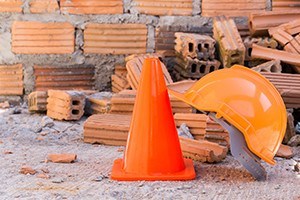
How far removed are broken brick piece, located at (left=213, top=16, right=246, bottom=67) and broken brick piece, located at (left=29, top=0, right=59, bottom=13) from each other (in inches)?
63.2

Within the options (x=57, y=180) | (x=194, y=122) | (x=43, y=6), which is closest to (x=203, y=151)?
(x=194, y=122)

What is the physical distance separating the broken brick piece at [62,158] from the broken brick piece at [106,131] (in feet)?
1.95

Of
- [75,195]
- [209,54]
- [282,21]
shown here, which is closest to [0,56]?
[209,54]

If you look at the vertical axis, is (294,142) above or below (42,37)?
below

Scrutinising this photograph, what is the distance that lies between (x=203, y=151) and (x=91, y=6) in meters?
2.59

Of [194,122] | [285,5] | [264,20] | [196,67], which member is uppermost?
[285,5]

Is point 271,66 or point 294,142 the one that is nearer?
point 294,142

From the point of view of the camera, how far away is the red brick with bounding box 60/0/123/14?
570 cm

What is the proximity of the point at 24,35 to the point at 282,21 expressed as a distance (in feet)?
8.36

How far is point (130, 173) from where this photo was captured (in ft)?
10.7

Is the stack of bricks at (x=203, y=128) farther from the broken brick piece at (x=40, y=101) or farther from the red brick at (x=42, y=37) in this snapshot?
the red brick at (x=42, y=37)

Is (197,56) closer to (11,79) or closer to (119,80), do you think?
(119,80)

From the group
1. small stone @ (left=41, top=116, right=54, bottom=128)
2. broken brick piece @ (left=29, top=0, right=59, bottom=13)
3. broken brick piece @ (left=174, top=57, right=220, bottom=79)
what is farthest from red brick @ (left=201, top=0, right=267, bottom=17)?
small stone @ (left=41, top=116, right=54, bottom=128)

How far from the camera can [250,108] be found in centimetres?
319
